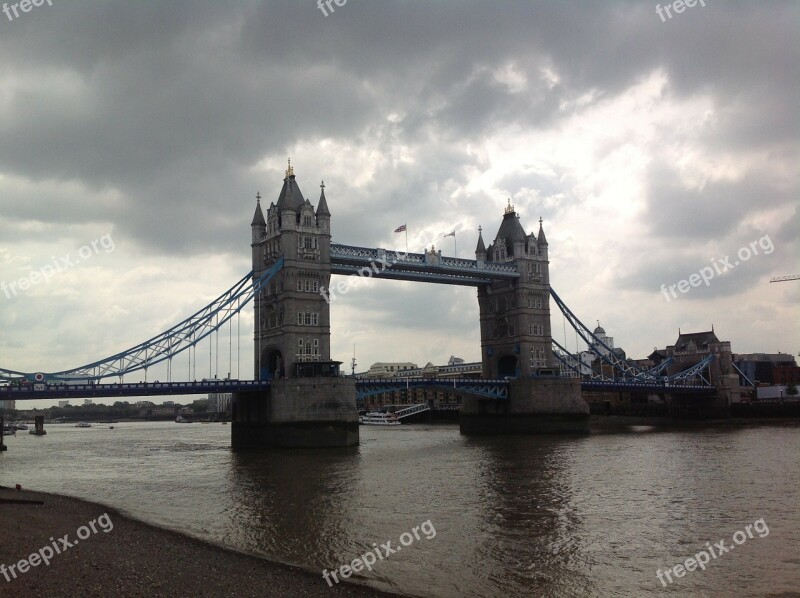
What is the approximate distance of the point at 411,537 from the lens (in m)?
24.5

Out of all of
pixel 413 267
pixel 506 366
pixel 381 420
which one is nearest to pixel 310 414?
pixel 413 267

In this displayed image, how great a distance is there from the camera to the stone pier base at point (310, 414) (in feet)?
195

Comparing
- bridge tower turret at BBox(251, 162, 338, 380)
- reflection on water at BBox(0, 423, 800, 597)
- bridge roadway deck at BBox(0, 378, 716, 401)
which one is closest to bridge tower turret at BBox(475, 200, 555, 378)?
bridge roadway deck at BBox(0, 378, 716, 401)

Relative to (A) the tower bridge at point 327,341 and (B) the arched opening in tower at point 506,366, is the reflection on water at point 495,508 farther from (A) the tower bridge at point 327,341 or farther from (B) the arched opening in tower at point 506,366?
(B) the arched opening in tower at point 506,366

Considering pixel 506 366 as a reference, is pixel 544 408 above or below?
below

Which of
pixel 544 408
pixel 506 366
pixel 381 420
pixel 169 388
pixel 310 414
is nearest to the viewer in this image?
pixel 169 388

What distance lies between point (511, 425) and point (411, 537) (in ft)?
189

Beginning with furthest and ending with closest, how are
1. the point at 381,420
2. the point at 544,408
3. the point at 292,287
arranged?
1. the point at 381,420
2. the point at 544,408
3. the point at 292,287

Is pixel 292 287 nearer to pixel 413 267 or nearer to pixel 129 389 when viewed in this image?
pixel 413 267

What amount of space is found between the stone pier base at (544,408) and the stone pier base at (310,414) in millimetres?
25749

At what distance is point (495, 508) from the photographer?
1172 inches

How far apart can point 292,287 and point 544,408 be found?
111 ft

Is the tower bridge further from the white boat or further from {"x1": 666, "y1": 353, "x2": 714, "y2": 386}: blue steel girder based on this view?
the white boat

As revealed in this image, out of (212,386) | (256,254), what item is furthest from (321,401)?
(256,254)
